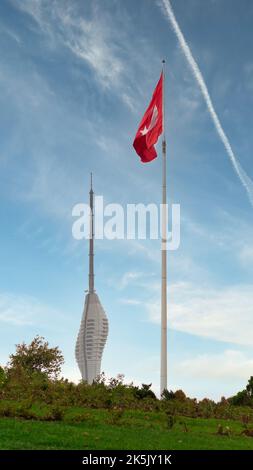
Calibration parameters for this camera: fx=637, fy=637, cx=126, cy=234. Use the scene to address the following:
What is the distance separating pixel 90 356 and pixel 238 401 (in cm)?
4467

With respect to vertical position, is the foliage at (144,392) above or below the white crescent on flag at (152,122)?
below

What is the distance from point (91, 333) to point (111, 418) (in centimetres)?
5669

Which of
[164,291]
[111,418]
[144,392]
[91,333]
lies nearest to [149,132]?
[164,291]

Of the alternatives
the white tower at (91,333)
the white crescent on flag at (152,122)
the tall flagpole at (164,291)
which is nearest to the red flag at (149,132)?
the white crescent on flag at (152,122)

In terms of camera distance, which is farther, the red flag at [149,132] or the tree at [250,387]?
the tree at [250,387]

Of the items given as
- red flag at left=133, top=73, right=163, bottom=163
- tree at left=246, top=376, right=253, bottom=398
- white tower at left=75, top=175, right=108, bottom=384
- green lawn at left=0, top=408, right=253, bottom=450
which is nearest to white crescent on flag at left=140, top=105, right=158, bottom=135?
red flag at left=133, top=73, right=163, bottom=163

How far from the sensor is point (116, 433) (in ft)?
59.0

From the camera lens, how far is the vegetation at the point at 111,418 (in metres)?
A: 16.5

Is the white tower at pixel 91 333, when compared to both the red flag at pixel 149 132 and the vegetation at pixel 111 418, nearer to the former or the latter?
the red flag at pixel 149 132

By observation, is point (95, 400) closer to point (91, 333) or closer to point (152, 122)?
Result: point (152, 122)

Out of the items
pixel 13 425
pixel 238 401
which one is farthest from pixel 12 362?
Answer: pixel 13 425

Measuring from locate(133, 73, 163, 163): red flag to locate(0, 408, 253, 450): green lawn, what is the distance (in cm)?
1606

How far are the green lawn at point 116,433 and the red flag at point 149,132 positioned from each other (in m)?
16.1
